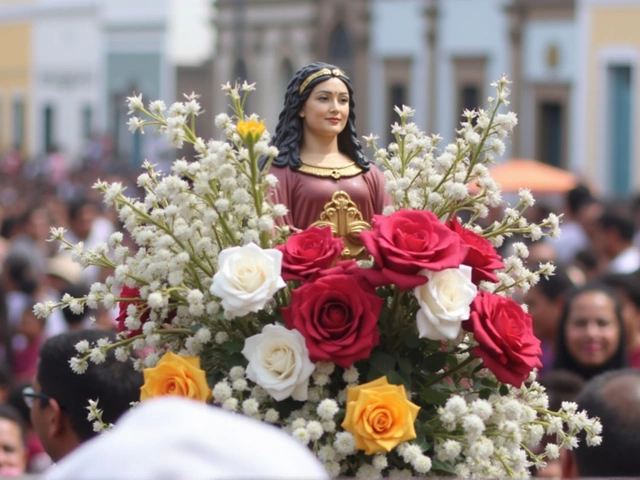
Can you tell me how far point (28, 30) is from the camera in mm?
36594

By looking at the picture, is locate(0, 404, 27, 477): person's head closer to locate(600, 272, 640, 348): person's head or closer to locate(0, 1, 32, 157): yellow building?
locate(600, 272, 640, 348): person's head

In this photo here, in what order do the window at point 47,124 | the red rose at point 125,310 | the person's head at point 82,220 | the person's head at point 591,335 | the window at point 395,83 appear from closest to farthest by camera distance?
the red rose at point 125,310
the person's head at point 591,335
the person's head at point 82,220
the window at point 395,83
the window at point 47,124

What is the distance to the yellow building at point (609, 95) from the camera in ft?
66.3

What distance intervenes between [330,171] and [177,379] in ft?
2.06

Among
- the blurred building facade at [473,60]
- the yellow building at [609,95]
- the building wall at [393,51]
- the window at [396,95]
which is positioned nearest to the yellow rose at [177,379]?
the blurred building facade at [473,60]

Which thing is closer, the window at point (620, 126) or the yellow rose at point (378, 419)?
the yellow rose at point (378, 419)

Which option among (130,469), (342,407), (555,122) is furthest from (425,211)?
(555,122)

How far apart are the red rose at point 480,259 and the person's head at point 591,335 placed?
2.82 metres

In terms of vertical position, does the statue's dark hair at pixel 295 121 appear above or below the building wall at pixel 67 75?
below

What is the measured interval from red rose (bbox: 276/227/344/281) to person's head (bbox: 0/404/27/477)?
2079 millimetres

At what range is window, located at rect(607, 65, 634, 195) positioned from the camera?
20.4 meters

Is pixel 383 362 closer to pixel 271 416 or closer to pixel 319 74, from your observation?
pixel 271 416

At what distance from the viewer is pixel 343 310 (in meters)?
2.30

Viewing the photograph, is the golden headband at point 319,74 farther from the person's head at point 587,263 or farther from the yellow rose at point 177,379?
the person's head at point 587,263
